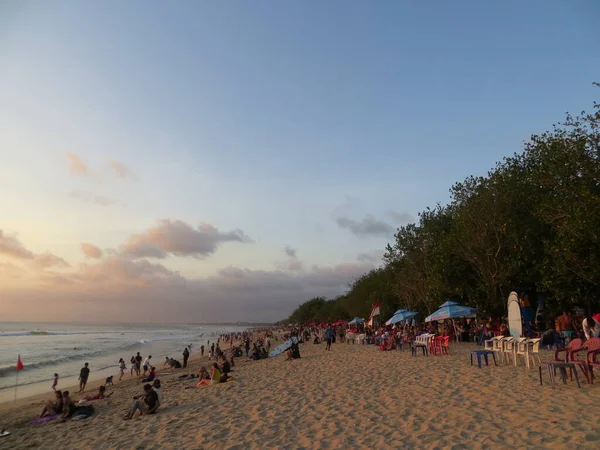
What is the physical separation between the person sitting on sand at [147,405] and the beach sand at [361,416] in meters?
0.24

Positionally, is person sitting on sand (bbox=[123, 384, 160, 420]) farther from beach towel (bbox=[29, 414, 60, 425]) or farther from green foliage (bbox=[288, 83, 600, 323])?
green foliage (bbox=[288, 83, 600, 323])

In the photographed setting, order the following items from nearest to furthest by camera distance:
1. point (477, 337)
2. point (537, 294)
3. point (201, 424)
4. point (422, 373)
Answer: point (201, 424)
point (422, 373)
point (477, 337)
point (537, 294)

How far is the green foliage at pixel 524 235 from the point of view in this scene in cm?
1473

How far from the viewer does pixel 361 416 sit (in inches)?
277

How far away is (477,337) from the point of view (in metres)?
21.0

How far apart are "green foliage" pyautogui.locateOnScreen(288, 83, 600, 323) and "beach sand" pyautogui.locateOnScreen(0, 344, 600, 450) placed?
7413 mm

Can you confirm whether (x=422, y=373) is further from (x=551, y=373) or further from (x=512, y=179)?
(x=512, y=179)

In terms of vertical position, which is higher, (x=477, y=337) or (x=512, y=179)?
(x=512, y=179)

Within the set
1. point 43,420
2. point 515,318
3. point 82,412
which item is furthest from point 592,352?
point 43,420

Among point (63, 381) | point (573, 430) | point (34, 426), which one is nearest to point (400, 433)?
point (573, 430)

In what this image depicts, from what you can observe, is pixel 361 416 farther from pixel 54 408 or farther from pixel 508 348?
pixel 54 408

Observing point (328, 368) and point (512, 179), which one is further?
point (512, 179)

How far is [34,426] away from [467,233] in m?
20.8

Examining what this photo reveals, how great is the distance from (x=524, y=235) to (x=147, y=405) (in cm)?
2031
